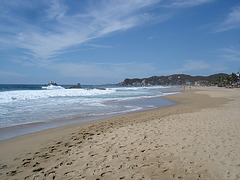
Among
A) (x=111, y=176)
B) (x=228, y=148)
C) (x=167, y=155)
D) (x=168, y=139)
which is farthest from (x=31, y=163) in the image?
(x=228, y=148)

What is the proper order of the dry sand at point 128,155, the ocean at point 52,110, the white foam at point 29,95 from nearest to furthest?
the dry sand at point 128,155 → the ocean at point 52,110 → the white foam at point 29,95

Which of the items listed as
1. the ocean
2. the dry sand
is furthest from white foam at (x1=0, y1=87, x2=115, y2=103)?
the dry sand

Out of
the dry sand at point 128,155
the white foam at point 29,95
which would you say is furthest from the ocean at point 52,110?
the dry sand at point 128,155

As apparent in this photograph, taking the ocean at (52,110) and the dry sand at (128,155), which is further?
the ocean at (52,110)

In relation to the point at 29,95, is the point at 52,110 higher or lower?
lower

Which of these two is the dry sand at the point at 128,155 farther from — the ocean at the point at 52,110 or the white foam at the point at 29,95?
the white foam at the point at 29,95

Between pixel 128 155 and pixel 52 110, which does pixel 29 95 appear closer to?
pixel 52 110

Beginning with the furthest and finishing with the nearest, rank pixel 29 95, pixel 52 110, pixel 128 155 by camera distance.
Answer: pixel 29 95 → pixel 52 110 → pixel 128 155

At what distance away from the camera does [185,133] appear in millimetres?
5512

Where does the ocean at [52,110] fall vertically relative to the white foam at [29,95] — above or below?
below

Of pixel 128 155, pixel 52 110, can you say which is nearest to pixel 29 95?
pixel 52 110

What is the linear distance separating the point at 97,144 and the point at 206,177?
119 inches

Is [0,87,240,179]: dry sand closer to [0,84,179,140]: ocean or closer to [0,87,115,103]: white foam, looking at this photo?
[0,84,179,140]: ocean

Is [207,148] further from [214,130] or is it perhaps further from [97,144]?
[97,144]
